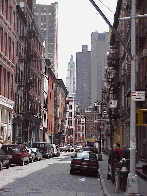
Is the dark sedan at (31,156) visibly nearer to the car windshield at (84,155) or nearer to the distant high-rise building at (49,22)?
the car windshield at (84,155)

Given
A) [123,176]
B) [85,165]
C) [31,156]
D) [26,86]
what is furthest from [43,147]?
[123,176]

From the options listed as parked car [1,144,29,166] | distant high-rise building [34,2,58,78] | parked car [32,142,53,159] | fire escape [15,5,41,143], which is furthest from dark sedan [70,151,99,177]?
distant high-rise building [34,2,58,78]

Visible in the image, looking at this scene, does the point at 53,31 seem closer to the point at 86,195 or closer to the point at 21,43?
the point at 21,43

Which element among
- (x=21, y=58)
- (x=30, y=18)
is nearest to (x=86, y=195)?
(x=21, y=58)

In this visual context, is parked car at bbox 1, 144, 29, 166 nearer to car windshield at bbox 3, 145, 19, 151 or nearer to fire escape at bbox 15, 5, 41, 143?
car windshield at bbox 3, 145, 19, 151

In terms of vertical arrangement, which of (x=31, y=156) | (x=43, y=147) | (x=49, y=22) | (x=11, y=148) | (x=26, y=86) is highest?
(x=49, y=22)

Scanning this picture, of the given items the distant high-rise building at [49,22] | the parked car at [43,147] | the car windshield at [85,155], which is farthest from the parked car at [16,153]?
the distant high-rise building at [49,22]

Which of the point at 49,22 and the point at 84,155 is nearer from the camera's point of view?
the point at 84,155

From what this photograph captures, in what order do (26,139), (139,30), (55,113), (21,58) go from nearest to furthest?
(139,30)
(21,58)
(26,139)
(55,113)

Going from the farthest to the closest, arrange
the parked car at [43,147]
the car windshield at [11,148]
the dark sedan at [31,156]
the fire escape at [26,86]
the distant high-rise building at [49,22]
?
the distant high-rise building at [49,22] → the fire escape at [26,86] → the parked car at [43,147] → the dark sedan at [31,156] → the car windshield at [11,148]

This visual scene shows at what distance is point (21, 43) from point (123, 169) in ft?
141

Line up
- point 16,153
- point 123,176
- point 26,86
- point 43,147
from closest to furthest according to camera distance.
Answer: point 123,176, point 16,153, point 43,147, point 26,86

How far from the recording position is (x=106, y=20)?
14656 millimetres

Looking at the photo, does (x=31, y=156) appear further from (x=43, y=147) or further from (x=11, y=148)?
(x=43, y=147)
